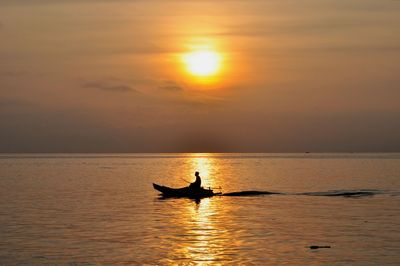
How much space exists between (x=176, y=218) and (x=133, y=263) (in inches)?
592

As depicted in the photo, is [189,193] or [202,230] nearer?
[202,230]

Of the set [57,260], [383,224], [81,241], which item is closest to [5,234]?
[81,241]

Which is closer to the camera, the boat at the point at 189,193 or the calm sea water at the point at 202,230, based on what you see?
the calm sea water at the point at 202,230

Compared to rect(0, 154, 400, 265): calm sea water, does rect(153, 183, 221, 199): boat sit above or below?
above

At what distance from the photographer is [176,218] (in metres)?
40.0

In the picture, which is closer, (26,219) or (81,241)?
(81,241)

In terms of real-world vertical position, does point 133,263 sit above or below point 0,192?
below

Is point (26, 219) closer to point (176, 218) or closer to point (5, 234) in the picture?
point (5, 234)

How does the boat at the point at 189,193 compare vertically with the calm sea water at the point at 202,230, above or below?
above

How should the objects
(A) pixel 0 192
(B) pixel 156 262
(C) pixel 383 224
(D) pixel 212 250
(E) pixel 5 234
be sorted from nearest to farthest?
1. (B) pixel 156 262
2. (D) pixel 212 250
3. (E) pixel 5 234
4. (C) pixel 383 224
5. (A) pixel 0 192

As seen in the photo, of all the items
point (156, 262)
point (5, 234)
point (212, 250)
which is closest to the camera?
point (156, 262)

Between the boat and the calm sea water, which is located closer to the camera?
the calm sea water

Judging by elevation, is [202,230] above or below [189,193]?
below

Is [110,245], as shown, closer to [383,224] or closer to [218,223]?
[218,223]
